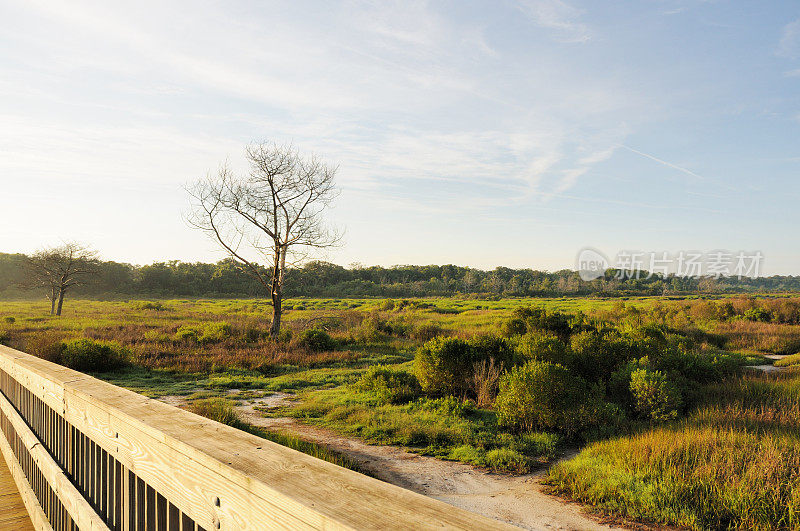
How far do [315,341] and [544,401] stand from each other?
1289cm

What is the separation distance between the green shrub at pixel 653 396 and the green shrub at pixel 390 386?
4.57m

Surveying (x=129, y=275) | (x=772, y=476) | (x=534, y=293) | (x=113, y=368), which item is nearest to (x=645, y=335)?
(x=772, y=476)

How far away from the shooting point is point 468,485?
6.08 metres

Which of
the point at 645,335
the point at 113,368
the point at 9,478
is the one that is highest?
the point at 645,335

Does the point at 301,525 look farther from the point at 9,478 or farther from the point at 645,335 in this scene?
the point at 645,335

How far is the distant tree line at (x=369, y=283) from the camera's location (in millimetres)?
76938

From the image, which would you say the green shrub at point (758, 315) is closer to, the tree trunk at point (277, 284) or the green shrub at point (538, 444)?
the tree trunk at point (277, 284)

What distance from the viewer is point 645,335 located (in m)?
13.6

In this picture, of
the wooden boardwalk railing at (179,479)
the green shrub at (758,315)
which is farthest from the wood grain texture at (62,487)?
the green shrub at (758,315)

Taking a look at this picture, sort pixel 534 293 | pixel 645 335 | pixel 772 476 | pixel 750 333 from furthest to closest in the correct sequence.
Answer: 1. pixel 534 293
2. pixel 750 333
3. pixel 645 335
4. pixel 772 476

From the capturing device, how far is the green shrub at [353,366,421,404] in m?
10.4

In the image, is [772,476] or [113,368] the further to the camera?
[113,368]

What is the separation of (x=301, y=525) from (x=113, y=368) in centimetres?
1564

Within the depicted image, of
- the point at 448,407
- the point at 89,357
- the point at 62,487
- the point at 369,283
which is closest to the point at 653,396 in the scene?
the point at 448,407
